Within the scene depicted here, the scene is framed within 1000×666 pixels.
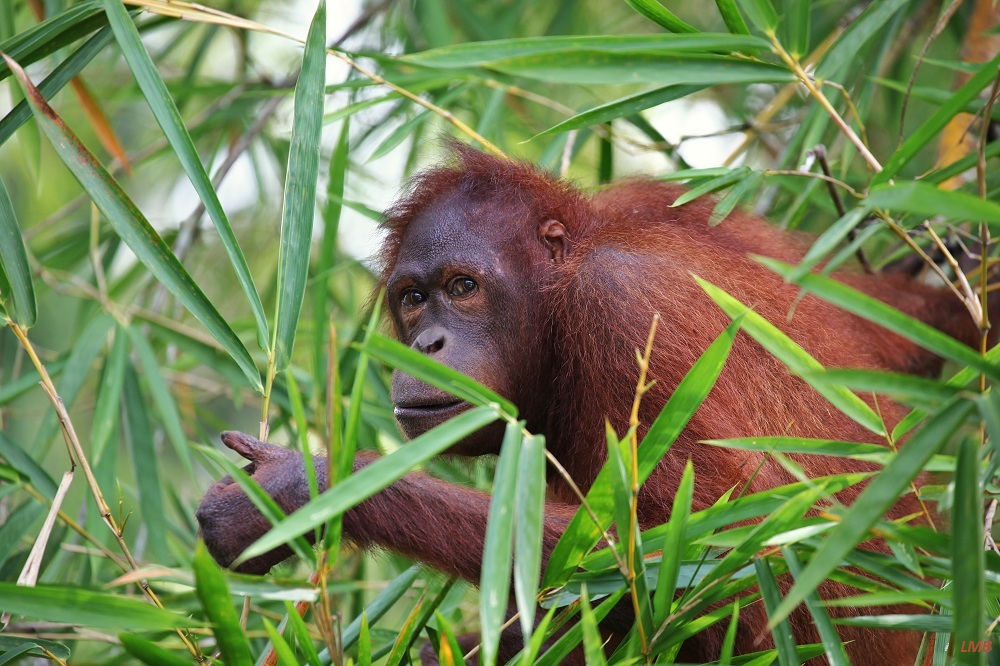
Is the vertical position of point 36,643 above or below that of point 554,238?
below

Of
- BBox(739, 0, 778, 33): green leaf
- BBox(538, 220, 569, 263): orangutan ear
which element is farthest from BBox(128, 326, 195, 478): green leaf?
BBox(739, 0, 778, 33): green leaf

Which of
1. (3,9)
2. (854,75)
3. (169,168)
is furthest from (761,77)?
(169,168)

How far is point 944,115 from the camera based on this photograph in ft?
7.40

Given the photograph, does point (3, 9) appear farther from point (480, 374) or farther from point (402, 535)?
point (402, 535)

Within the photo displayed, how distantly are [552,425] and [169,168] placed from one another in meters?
8.06

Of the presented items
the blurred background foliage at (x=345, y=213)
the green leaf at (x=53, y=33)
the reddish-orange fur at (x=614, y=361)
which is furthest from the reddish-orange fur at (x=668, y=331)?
the green leaf at (x=53, y=33)

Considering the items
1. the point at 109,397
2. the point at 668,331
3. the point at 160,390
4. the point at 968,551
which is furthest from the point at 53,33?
the point at 968,551

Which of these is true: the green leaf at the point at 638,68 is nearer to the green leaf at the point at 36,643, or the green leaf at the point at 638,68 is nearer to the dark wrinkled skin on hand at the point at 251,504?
the dark wrinkled skin on hand at the point at 251,504

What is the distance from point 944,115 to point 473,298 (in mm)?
1849

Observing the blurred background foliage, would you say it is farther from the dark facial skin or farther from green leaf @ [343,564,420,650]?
the dark facial skin

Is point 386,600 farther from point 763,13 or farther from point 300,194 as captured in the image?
point 763,13

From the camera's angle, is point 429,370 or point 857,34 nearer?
point 429,370

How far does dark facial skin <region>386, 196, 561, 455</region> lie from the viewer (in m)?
3.53

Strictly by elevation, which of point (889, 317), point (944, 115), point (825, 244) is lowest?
point (889, 317)
